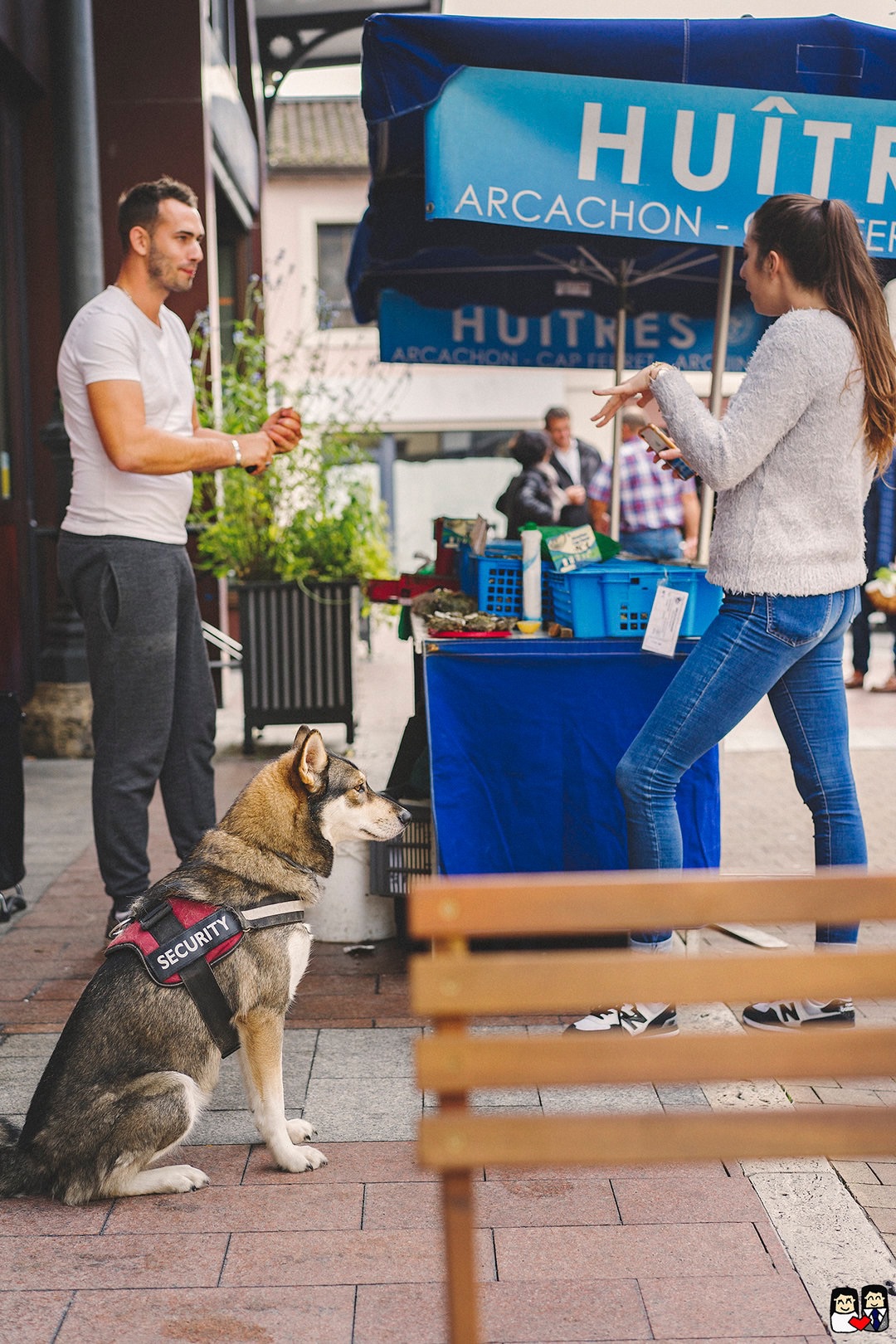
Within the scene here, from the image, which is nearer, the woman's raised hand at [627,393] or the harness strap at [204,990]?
the harness strap at [204,990]

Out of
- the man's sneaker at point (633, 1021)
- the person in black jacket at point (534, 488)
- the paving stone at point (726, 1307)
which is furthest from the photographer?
the person in black jacket at point (534, 488)

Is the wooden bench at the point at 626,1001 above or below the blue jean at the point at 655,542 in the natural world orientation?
below

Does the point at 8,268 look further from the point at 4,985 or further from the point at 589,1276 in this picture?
the point at 589,1276

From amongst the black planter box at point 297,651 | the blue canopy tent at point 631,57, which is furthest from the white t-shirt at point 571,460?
the blue canopy tent at point 631,57

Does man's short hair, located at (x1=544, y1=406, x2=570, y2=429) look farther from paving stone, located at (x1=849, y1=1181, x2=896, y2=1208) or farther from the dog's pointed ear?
paving stone, located at (x1=849, y1=1181, x2=896, y2=1208)

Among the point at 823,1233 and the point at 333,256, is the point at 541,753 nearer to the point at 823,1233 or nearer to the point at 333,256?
the point at 823,1233

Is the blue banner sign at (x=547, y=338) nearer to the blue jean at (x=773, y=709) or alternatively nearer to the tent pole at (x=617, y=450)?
the tent pole at (x=617, y=450)

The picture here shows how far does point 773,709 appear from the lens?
3.65 meters

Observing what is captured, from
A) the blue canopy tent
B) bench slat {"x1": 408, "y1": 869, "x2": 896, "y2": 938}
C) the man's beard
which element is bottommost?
bench slat {"x1": 408, "y1": 869, "x2": 896, "y2": 938}

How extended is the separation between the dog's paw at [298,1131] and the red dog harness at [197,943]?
26 cm

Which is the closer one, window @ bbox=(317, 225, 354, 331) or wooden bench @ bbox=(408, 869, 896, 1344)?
wooden bench @ bbox=(408, 869, 896, 1344)

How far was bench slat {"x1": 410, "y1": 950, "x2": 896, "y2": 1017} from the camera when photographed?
5.17 ft

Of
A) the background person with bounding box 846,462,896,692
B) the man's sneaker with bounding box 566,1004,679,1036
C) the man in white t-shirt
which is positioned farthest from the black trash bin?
the background person with bounding box 846,462,896,692

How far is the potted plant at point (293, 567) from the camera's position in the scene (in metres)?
7.68
